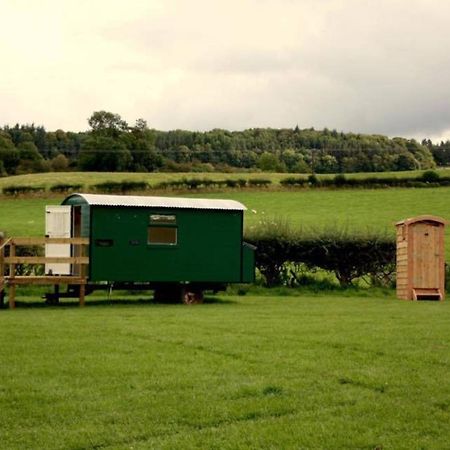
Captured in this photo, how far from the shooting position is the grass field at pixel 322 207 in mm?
40500

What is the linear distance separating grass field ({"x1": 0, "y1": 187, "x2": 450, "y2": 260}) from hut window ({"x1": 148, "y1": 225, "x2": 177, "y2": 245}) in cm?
1689

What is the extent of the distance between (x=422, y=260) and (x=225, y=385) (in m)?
15.8

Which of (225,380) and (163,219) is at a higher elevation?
(163,219)

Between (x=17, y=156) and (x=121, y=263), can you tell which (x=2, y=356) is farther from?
(x=17, y=156)

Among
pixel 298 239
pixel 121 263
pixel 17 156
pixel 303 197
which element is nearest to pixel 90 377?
pixel 121 263

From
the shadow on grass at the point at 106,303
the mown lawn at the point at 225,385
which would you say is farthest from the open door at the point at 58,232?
the mown lawn at the point at 225,385

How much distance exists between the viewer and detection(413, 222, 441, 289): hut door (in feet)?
72.8

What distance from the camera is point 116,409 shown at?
6.63m

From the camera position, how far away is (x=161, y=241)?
2019 cm

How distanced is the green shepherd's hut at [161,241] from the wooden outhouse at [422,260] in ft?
14.6

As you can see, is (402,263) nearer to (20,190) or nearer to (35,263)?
(35,263)

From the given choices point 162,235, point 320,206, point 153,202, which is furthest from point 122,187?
point 153,202

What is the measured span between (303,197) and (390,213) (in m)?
8.43

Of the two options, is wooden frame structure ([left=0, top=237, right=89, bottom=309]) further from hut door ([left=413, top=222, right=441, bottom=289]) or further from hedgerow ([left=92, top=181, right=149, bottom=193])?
hedgerow ([left=92, top=181, right=149, bottom=193])
